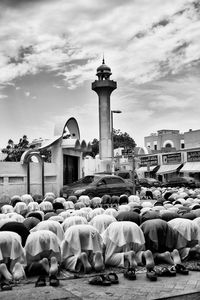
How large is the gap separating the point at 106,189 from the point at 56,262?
56.0ft

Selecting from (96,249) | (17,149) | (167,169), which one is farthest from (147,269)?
(17,149)

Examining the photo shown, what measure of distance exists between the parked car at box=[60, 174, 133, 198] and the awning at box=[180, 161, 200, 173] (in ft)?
57.5

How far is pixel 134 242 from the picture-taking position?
9680mm

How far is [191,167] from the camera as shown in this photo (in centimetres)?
4444

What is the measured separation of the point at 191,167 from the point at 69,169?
57.9 feet

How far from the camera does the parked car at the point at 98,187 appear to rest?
2517 centimetres

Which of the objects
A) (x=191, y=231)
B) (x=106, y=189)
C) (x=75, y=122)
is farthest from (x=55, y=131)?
(x=191, y=231)

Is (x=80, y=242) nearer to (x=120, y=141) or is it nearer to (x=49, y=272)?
(x=49, y=272)

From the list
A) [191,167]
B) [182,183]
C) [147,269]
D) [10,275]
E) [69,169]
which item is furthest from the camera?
[191,167]

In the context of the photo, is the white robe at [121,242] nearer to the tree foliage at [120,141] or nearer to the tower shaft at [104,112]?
the tower shaft at [104,112]

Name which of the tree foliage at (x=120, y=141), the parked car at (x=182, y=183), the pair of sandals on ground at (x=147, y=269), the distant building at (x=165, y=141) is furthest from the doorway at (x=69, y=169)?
the tree foliage at (x=120, y=141)

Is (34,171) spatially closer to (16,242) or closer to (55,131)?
(55,131)

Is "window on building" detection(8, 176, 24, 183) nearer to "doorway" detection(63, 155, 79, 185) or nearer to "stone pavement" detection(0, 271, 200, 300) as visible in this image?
"doorway" detection(63, 155, 79, 185)

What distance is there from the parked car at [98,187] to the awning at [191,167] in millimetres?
17539
